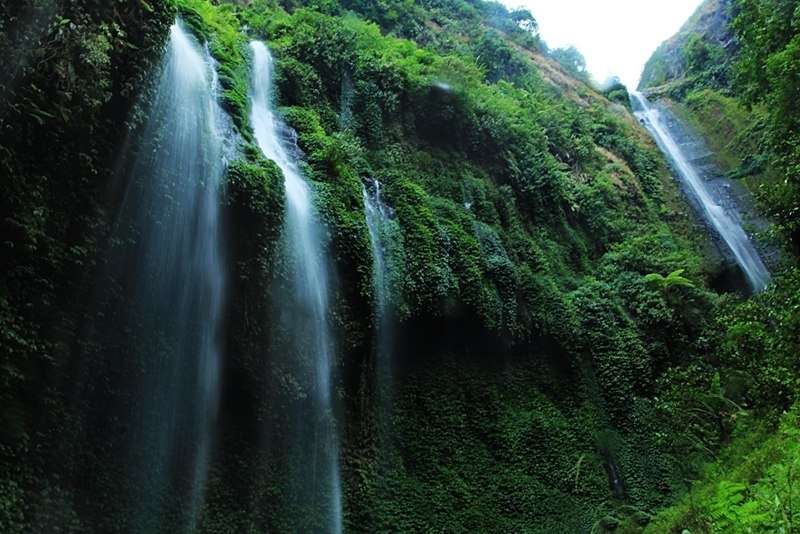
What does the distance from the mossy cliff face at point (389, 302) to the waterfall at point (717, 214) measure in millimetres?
1827

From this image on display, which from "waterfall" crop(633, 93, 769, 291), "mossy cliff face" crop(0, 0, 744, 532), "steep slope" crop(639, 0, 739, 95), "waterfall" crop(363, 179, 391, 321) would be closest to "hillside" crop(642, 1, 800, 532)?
"mossy cliff face" crop(0, 0, 744, 532)

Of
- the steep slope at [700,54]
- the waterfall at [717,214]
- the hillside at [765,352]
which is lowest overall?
the hillside at [765,352]

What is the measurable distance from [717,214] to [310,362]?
1936cm

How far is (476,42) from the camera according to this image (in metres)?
25.3

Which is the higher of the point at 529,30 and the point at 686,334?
the point at 529,30

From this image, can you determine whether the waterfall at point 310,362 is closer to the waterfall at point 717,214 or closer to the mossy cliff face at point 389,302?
the mossy cliff face at point 389,302

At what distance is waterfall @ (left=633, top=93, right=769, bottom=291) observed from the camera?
1858 centimetres

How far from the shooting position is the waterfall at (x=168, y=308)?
6520mm

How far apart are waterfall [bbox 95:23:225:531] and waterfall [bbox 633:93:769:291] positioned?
56.6ft

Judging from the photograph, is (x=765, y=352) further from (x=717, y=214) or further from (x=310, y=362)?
(x=717, y=214)

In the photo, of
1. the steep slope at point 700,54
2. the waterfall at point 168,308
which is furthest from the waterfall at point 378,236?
the steep slope at point 700,54

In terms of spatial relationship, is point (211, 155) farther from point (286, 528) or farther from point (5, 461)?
point (286, 528)

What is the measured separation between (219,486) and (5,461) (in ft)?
9.61

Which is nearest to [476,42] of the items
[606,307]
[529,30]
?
[529,30]
